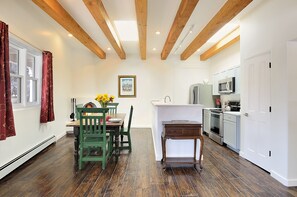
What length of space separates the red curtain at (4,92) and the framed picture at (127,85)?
463cm

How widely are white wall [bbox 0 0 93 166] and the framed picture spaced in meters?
1.85

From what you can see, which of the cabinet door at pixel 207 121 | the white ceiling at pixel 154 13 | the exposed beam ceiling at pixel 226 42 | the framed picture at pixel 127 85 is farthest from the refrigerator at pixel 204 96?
the framed picture at pixel 127 85

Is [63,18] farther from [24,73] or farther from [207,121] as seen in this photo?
[207,121]

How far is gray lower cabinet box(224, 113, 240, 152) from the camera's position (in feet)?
13.2

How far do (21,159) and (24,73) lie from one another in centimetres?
166

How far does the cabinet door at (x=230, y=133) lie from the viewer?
4.12 metres

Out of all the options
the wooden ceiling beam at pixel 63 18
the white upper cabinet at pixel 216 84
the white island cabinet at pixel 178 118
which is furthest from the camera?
the white upper cabinet at pixel 216 84

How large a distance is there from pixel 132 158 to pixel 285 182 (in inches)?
102

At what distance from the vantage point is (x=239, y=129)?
13.2ft

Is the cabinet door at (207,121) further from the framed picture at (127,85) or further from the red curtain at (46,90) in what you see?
the red curtain at (46,90)

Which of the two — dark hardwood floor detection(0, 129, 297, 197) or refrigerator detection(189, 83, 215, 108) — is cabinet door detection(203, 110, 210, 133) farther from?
dark hardwood floor detection(0, 129, 297, 197)

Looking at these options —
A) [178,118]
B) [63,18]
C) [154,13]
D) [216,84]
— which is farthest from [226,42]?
[63,18]

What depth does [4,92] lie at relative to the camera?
2574 mm

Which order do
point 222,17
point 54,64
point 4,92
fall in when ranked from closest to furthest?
1. point 4,92
2. point 222,17
3. point 54,64
